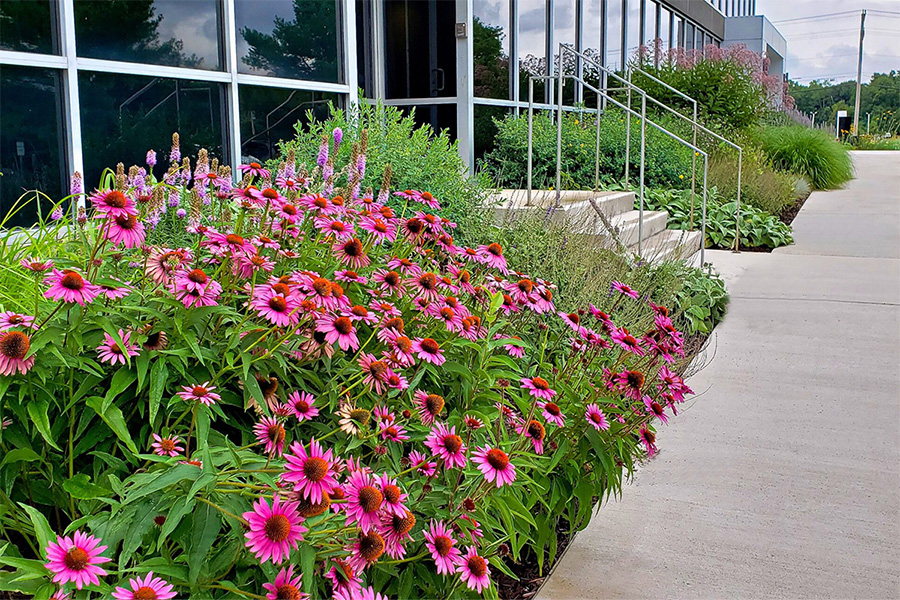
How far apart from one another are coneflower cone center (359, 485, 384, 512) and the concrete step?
568 centimetres

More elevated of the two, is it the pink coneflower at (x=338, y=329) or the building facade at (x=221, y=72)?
the building facade at (x=221, y=72)

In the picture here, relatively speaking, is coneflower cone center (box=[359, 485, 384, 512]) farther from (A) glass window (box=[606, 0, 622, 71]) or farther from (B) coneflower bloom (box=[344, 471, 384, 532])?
(A) glass window (box=[606, 0, 622, 71])

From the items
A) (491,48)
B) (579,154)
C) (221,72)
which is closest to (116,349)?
(221,72)

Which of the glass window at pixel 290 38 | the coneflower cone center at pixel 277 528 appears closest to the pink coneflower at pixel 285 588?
the coneflower cone center at pixel 277 528

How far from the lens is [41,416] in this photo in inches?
64.7

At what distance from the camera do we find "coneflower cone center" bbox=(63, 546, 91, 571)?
1250mm

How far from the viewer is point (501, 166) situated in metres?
9.40

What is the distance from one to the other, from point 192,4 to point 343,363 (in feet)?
14.1

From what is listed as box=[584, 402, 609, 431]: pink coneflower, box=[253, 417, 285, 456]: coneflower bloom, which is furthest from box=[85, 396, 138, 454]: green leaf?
box=[584, 402, 609, 431]: pink coneflower

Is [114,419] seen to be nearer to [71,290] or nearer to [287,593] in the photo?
[71,290]

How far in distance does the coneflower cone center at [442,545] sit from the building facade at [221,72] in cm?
375

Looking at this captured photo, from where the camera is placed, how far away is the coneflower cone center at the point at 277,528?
4.22ft

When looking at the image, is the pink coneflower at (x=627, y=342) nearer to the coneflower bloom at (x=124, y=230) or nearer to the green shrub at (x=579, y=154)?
the coneflower bloom at (x=124, y=230)

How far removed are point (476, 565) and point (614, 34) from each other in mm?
13480
